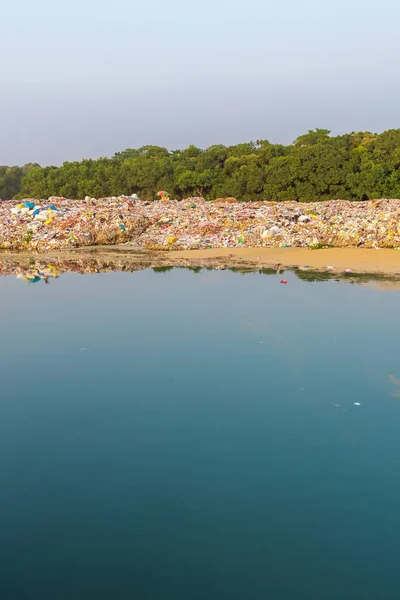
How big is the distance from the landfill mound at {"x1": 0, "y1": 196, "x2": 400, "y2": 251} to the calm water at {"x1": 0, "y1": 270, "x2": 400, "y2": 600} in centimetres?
866

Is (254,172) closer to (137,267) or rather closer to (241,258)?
(241,258)

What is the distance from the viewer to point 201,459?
4520mm

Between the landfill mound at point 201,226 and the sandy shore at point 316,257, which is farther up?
the landfill mound at point 201,226

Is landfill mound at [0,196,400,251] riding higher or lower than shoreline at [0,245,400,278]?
higher

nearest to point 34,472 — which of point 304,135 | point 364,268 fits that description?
point 364,268

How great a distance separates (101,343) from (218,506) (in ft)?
13.7

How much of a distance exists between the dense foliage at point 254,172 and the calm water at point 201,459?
70.3ft

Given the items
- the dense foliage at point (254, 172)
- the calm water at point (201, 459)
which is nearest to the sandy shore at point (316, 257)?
the calm water at point (201, 459)

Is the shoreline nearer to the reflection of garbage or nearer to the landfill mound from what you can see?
the landfill mound

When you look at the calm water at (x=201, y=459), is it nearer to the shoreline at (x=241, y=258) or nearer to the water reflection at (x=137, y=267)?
the water reflection at (x=137, y=267)

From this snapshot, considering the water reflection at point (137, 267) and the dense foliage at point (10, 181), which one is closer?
the water reflection at point (137, 267)

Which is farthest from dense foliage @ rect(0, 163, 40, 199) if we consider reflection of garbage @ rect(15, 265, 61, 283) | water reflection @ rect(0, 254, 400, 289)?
reflection of garbage @ rect(15, 265, 61, 283)

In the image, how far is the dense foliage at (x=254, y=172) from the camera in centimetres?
2869

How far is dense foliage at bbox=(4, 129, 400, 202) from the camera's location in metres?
28.7
